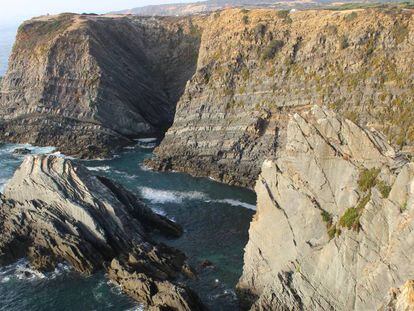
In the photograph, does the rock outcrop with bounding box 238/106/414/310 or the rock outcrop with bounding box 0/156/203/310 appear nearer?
the rock outcrop with bounding box 238/106/414/310

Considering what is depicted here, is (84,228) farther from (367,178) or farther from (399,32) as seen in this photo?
(399,32)

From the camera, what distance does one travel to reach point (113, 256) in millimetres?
51062

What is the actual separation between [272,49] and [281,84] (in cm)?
638

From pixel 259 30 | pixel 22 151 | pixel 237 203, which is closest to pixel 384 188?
pixel 237 203

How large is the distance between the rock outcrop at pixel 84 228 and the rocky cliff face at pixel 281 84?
20988mm

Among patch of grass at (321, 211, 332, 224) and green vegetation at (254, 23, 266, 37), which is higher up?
green vegetation at (254, 23, 266, 37)

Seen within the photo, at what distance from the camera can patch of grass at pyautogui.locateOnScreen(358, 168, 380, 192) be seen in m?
34.1

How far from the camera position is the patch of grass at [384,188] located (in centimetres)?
3206

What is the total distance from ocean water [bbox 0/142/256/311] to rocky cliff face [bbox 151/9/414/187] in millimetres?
4682

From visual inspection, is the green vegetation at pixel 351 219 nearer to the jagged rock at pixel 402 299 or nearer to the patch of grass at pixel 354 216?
the patch of grass at pixel 354 216

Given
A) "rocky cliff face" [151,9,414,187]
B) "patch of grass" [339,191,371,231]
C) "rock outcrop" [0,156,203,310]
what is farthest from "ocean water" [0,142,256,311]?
"patch of grass" [339,191,371,231]

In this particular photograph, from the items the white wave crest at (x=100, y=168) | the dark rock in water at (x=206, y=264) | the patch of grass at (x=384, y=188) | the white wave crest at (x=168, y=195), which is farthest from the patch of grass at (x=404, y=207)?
the white wave crest at (x=100, y=168)

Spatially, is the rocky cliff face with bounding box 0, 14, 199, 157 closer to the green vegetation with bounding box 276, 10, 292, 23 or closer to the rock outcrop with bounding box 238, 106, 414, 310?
the green vegetation with bounding box 276, 10, 292, 23

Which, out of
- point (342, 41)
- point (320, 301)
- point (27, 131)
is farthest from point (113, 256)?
point (27, 131)
